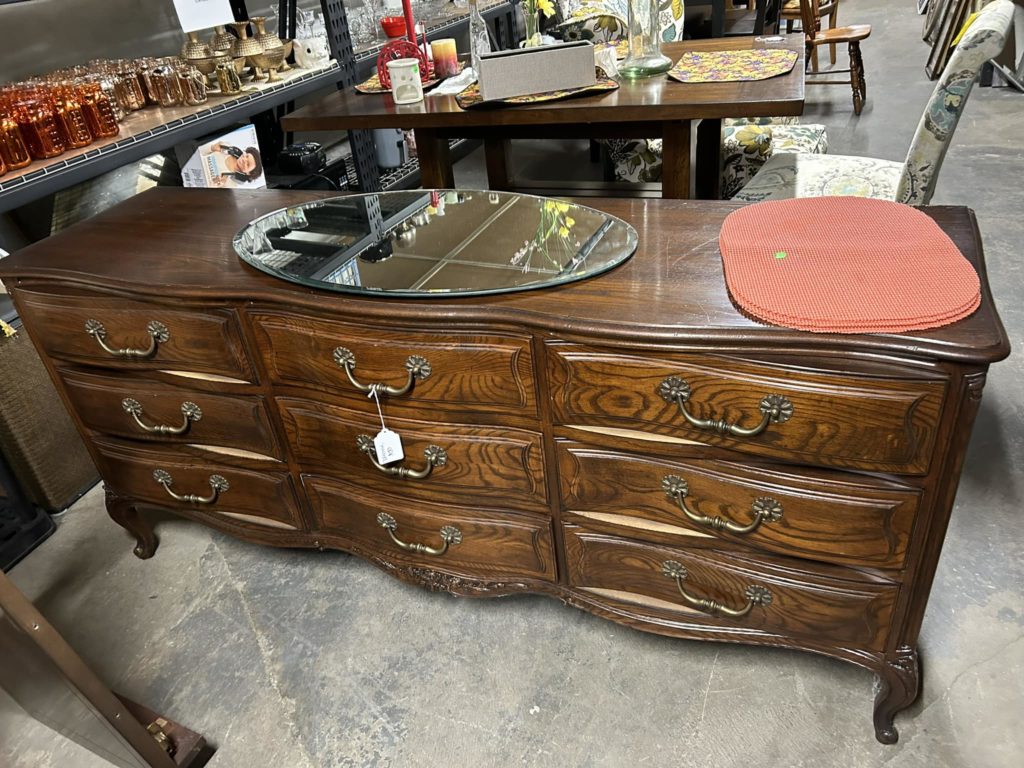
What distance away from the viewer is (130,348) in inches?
55.1

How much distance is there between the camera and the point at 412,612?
5.26ft

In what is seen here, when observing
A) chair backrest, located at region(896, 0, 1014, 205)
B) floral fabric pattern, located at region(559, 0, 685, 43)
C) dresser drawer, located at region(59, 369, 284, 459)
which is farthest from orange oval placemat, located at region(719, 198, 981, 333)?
floral fabric pattern, located at region(559, 0, 685, 43)

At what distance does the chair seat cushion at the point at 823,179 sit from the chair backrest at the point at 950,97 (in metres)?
0.27

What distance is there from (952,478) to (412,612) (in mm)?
1087

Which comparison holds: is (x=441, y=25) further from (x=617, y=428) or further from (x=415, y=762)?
(x=415, y=762)

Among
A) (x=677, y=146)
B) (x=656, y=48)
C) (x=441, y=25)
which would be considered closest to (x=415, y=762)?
(x=677, y=146)

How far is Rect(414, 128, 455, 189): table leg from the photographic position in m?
2.16

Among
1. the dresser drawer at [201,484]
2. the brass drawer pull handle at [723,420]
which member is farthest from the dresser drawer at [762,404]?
the dresser drawer at [201,484]

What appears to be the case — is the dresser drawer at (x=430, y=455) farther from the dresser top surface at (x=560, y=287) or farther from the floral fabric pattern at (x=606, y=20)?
the floral fabric pattern at (x=606, y=20)

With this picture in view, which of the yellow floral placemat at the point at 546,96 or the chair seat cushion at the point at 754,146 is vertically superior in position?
the yellow floral placemat at the point at 546,96

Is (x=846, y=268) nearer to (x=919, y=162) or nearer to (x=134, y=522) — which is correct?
(x=919, y=162)

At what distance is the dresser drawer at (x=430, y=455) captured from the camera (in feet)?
4.01

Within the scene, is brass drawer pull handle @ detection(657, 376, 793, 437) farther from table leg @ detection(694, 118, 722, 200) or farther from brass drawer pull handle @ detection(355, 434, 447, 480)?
table leg @ detection(694, 118, 722, 200)

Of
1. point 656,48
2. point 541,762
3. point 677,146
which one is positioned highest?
point 656,48
